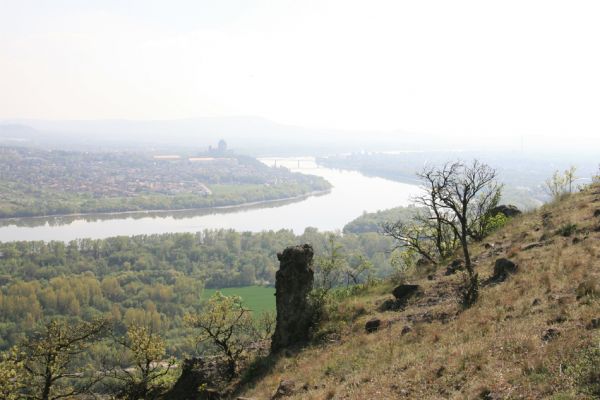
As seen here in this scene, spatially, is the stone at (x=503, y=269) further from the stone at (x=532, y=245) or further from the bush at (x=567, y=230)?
the bush at (x=567, y=230)

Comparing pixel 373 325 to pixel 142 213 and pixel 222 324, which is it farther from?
pixel 142 213

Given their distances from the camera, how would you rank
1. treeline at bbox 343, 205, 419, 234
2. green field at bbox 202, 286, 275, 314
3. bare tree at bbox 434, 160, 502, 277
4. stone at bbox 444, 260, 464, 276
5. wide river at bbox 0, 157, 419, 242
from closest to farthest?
bare tree at bbox 434, 160, 502, 277 → stone at bbox 444, 260, 464, 276 → green field at bbox 202, 286, 275, 314 → treeline at bbox 343, 205, 419, 234 → wide river at bbox 0, 157, 419, 242

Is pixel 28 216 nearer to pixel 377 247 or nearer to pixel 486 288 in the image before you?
pixel 377 247

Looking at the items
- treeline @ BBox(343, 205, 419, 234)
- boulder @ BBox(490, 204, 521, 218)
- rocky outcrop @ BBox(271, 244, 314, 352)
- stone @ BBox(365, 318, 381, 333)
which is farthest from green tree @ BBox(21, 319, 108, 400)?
treeline @ BBox(343, 205, 419, 234)

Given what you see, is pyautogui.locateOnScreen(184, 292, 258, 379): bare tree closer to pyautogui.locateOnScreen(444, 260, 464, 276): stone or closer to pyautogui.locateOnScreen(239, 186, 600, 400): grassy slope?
pyautogui.locateOnScreen(239, 186, 600, 400): grassy slope

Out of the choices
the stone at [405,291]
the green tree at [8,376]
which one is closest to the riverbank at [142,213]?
the green tree at [8,376]

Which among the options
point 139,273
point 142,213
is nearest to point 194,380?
point 139,273

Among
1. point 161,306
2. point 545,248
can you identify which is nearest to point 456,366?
point 545,248
